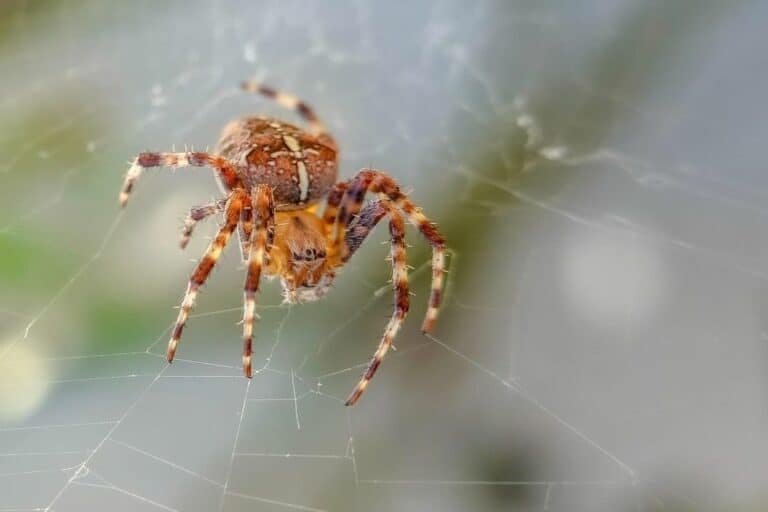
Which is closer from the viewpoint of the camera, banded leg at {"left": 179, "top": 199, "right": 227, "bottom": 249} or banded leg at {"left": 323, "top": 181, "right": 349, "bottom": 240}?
banded leg at {"left": 179, "top": 199, "right": 227, "bottom": 249}

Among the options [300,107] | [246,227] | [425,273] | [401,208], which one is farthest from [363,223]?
[300,107]

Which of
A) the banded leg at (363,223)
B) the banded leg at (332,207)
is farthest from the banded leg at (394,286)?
the banded leg at (332,207)

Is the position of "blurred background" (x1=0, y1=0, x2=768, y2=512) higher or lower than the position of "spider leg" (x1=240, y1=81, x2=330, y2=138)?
lower

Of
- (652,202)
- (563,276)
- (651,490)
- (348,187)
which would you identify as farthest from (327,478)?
(652,202)

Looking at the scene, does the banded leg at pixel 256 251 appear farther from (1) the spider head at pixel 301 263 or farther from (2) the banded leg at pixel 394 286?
(2) the banded leg at pixel 394 286

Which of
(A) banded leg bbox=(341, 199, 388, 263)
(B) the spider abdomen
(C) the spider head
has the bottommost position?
(C) the spider head

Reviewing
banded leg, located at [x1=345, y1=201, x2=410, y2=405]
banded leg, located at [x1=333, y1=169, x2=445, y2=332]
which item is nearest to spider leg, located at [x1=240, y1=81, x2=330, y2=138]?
banded leg, located at [x1=333, y1=169, x2=445, y2=332]

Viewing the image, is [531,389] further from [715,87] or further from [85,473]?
[715,87]

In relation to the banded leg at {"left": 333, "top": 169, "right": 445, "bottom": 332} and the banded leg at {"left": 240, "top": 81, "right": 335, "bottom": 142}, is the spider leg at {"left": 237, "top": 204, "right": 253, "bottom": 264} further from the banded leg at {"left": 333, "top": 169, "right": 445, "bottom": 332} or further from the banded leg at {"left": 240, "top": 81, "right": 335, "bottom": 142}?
the banded leg at {"left": 240, "top": 81, "right": 335, "bottom": 142}
